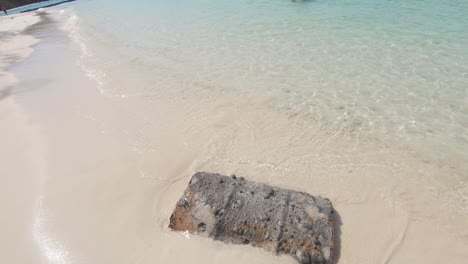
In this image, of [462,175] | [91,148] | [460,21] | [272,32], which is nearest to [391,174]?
[462,175]

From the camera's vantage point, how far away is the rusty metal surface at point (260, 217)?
401cm

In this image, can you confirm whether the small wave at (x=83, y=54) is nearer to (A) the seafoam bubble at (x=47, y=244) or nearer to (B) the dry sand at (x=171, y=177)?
(B) the dry sand at (x=171, y=177)

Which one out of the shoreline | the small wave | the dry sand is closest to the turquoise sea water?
the small wave

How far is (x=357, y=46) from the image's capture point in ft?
36.2

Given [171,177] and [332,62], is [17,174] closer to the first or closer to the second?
[171,177]

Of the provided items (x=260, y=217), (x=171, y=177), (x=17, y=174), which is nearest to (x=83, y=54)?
(x=17, y=174)

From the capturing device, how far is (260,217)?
4.30 metres

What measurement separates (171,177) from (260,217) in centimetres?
193

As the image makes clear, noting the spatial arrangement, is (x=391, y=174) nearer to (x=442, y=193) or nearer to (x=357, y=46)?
(x=442, y=193)

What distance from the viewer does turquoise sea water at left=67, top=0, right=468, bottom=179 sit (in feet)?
22.6

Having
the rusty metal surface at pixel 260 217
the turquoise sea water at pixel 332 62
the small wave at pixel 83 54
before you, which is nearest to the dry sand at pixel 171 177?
the rusty metal surface at pixel 260 217

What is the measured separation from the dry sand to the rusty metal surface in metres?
0.16

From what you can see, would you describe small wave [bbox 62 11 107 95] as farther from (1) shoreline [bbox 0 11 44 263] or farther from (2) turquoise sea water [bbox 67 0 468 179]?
(1) shoreline [bbox 0 11 44 263]

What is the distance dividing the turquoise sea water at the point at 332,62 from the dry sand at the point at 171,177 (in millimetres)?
711
